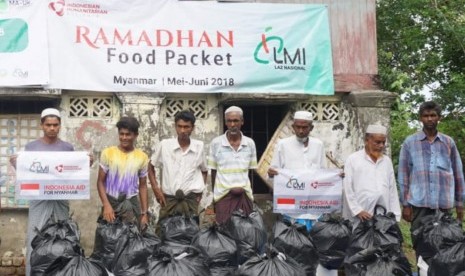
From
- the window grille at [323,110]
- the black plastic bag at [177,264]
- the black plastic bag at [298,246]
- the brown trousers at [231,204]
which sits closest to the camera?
the black plastic bag at [177,264]

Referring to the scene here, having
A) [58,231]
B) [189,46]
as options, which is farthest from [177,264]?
[189,46]

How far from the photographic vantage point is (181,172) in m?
6.27

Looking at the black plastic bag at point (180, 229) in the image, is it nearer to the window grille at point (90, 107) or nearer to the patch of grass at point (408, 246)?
the window grille at point (90, 107)

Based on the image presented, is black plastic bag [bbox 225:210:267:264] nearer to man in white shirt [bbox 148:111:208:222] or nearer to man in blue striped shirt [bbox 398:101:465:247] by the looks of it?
man in white shirt [bbox 148:111:208:222]

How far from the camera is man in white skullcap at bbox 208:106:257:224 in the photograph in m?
6.28

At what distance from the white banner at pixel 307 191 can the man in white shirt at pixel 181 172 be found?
29.9 inches

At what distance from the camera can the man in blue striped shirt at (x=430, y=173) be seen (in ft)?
20.9

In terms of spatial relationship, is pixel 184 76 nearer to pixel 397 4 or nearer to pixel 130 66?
pixel 130 66

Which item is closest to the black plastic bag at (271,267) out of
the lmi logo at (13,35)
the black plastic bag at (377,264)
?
the black plastic bag at (377,264)

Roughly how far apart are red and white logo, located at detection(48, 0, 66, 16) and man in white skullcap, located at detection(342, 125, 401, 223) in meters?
3.65

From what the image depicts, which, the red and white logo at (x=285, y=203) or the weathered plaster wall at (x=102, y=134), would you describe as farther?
the weathered plaster wall at (x=102, y=134)

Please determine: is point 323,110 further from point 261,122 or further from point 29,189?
point 29,189

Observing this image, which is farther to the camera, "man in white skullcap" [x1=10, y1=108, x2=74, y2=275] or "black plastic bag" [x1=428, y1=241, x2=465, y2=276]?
"man in white skullcap" [x1=10, y1=108, x2=74, y2=275]

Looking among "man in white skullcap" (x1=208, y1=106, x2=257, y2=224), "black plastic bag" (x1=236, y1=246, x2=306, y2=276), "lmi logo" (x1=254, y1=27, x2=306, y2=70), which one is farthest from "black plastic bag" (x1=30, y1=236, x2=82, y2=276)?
"lmi logo" (x1=254, y1=27, x2=306, y2=70)
